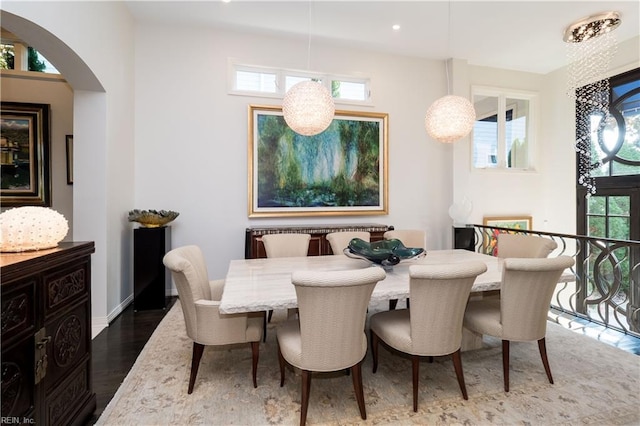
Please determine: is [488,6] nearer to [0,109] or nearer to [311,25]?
[311,25]

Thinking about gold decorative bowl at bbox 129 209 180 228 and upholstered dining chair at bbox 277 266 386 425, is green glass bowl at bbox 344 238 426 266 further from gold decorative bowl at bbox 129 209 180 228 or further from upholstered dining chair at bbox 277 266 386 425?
gold decorative bowl at bbox 129 209 180 228

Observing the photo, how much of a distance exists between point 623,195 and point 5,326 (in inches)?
260

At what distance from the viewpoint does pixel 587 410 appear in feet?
6.28

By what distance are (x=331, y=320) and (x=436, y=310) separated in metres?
0.66

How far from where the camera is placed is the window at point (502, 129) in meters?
5.43

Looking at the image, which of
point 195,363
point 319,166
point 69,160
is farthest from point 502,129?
point 69,160

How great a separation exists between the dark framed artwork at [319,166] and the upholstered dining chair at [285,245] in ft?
3.95

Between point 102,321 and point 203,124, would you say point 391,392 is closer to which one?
point 102,321

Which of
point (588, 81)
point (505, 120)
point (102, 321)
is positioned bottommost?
point (102, 321)

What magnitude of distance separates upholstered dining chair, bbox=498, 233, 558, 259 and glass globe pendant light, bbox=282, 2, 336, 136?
2.22 meters

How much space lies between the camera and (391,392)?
82.2 inches

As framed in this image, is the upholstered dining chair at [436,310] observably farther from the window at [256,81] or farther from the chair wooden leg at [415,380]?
the window at [256,81]

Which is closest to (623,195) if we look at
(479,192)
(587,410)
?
(479,192)

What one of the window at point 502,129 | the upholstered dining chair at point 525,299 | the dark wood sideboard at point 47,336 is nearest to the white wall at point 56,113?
the dark wood sideboard at point 47,336
